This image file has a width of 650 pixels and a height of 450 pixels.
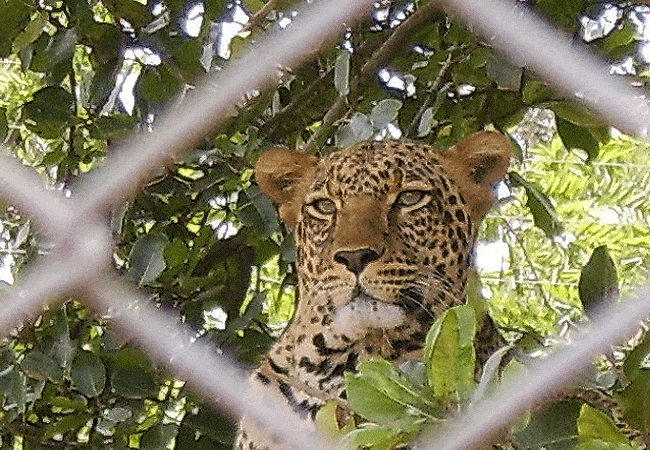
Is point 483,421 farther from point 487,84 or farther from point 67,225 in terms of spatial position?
point 487,84

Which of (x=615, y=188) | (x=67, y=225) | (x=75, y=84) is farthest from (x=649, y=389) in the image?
(x=615, y=188)

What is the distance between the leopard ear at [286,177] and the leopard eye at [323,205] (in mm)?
13

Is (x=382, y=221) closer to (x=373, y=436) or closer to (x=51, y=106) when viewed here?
(x=51, y=106)

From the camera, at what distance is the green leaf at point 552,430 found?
0.65m

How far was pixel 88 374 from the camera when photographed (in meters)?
0.98

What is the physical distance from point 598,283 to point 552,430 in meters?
0.08

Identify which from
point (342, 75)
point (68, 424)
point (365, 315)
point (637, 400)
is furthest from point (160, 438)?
point (637, 400)

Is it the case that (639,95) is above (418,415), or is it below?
below

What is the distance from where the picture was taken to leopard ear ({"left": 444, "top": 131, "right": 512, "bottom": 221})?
0.99 meters

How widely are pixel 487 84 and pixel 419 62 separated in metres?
0.11

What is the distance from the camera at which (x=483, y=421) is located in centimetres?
56

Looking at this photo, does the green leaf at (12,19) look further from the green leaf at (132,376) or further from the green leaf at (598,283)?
the green leaf at (598,283)

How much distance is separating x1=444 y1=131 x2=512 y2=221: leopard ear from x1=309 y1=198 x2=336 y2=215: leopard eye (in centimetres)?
10

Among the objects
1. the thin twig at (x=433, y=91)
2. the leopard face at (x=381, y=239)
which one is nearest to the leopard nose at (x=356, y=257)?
the leopard face at (x=381, y=239)
